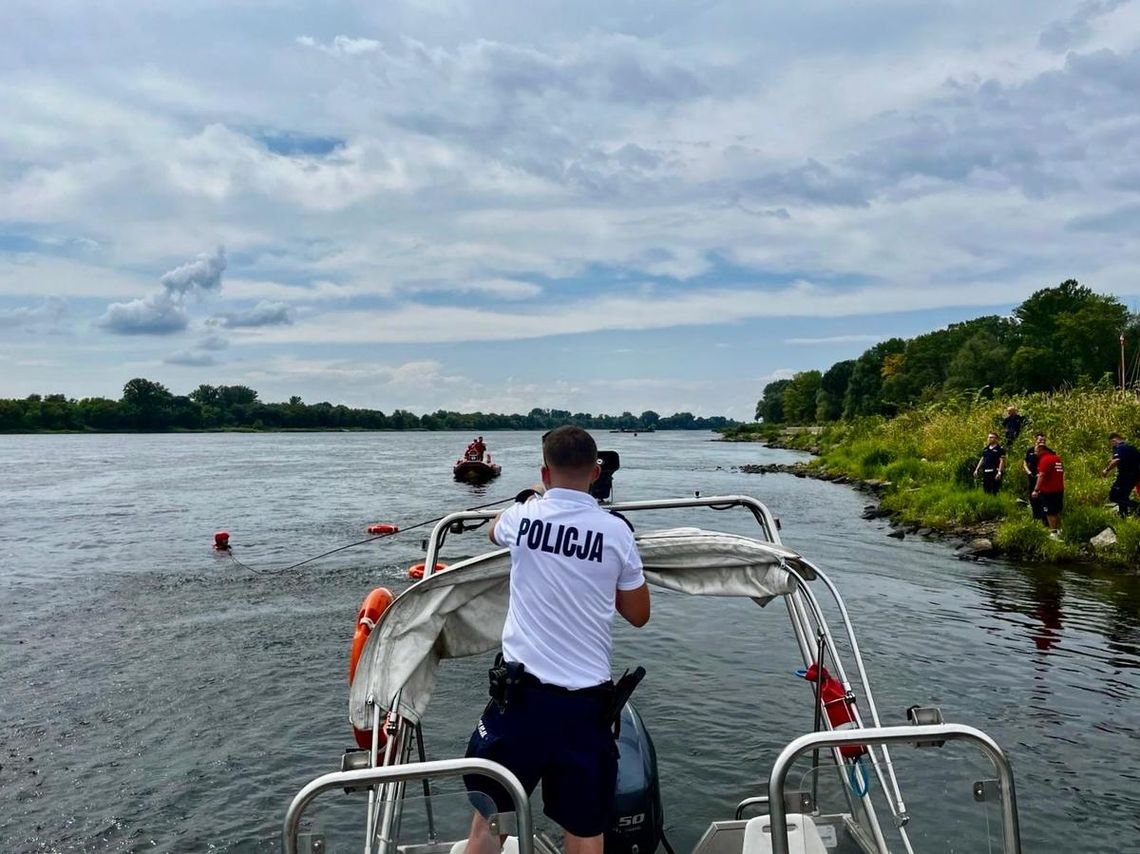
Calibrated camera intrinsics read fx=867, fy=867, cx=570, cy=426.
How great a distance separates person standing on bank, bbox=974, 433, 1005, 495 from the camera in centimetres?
2361

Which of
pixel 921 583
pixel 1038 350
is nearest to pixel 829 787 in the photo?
pixel 921 583

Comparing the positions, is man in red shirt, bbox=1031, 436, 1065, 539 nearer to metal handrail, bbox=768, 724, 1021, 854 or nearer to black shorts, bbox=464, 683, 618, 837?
metal handrail, bbox=768, 724, 1021, 854

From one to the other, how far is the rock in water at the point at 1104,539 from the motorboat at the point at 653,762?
15352 mm

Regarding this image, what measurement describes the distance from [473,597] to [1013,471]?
77.9 ft

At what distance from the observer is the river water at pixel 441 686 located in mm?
8016

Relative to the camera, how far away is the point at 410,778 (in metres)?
3.09

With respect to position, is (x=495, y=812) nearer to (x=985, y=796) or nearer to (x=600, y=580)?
(x=600, y=580)

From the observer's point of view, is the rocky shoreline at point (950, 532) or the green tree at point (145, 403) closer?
the rocky shoreline at point (950, 532)

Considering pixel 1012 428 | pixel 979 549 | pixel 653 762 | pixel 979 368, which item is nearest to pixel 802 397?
pixel 979 368

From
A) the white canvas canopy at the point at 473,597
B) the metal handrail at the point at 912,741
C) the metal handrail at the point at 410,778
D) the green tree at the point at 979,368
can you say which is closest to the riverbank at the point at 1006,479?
the white canvas canopy at the point at 473,597

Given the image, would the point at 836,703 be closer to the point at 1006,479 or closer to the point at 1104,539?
the point at 1104,539

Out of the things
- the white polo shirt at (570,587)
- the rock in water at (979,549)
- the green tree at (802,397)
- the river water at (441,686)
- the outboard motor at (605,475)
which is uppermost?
the green tree at (802,397)

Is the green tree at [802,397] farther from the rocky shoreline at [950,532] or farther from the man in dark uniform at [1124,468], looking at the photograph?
the man in dark uniform at [1124,468]

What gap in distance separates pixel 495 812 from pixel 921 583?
1626 cm
